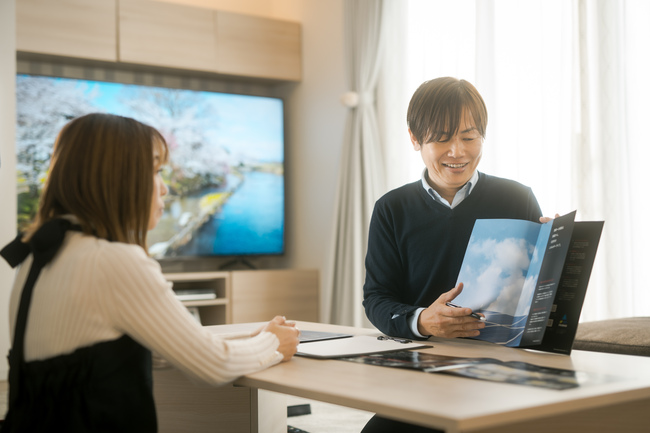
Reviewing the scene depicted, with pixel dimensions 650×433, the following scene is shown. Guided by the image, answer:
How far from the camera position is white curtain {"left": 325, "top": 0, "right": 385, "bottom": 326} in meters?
4.41

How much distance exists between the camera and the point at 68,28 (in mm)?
4281

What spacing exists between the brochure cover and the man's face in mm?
304

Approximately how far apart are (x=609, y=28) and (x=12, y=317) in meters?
2.76

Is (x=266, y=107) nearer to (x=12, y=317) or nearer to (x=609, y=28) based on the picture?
(x=609, y=28)

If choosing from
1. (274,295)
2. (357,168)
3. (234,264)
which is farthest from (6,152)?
(357,168)

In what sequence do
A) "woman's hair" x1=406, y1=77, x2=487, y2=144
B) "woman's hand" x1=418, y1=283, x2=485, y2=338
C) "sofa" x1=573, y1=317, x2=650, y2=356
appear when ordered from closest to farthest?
"woman's hand" x1=418, y1=283, x2=485, y2=338, "woman's hair" x1=406, y1=77, x2=487, y2=144, "sofa" x1=573, y1=317, x2=650, y2=356

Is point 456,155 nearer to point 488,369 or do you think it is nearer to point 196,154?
point 488,369

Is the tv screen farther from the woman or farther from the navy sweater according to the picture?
the woman

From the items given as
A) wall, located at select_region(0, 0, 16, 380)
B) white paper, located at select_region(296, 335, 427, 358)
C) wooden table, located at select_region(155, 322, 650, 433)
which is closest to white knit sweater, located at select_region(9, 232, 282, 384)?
wooden table, located at select_region(155, 322, 650, 433)

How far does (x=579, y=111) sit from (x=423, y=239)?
68.6 inches

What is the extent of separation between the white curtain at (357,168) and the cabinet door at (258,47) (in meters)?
0.63

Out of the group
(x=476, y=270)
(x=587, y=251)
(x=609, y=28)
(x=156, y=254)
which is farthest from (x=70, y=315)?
(x=156, y=254)

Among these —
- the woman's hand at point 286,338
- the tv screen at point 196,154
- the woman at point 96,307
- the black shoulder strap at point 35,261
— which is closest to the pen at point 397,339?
the woman's hand at point 286,338

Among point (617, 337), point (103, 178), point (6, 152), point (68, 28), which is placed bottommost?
point (617, 337)
